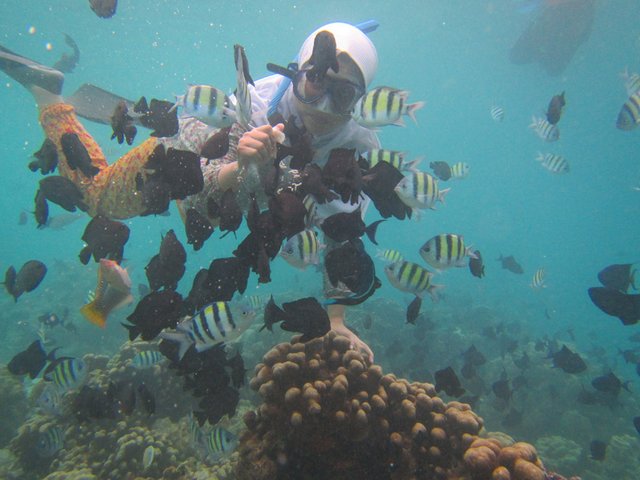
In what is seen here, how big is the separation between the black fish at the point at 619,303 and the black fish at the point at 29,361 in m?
7.40

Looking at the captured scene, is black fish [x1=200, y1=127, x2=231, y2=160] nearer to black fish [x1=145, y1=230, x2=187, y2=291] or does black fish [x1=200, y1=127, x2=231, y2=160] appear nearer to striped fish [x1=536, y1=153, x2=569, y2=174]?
black fish [x1=145, y1=230, x2=187, y2=291]

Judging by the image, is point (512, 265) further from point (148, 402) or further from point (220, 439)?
point (148, 402)

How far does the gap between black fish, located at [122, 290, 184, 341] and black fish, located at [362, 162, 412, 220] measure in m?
1.85

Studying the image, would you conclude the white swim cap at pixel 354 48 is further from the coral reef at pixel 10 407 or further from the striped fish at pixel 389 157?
the coral reef at pixel 10 407

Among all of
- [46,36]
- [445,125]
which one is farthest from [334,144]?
[445,125]

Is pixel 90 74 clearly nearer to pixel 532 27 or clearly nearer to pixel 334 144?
pixel 334 144

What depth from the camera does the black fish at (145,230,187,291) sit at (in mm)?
2967

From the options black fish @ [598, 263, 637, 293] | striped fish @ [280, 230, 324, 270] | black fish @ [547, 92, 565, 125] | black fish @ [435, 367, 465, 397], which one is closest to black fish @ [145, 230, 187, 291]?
striped fish @ [280, 230, 324, 270]

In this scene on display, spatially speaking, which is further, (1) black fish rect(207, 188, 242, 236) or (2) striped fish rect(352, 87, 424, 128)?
(2) striped fish rect(352, 87, 424, 128)

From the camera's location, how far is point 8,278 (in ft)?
15.0

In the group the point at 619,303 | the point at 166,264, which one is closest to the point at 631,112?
the point at 619,303

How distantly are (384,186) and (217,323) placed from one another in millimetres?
1695

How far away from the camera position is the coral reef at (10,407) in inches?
276

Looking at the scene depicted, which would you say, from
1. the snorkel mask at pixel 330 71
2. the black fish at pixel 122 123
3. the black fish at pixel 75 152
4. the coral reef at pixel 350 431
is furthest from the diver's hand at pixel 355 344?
the black fish at pixel 75 152
